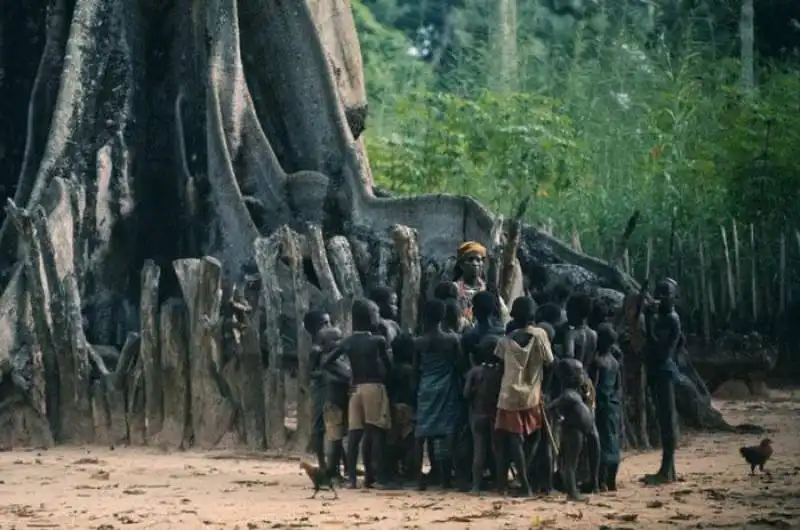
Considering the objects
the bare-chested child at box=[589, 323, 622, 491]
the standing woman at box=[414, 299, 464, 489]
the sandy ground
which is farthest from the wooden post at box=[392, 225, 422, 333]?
the bare-chested child at box=[589, 323, 622, 491]

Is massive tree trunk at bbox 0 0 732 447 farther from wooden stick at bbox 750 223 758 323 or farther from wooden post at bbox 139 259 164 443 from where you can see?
wooden stick at bbox 750 223 758 323

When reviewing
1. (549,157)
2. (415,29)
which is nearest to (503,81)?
(549,157)

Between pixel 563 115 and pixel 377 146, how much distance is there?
3084mm

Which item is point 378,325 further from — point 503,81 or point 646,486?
point 503,81

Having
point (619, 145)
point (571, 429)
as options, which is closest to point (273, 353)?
point (571, 429)

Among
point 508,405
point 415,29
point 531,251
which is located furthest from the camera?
point 415,29

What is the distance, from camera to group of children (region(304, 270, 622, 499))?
12.1 metres

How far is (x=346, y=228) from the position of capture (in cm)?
1772

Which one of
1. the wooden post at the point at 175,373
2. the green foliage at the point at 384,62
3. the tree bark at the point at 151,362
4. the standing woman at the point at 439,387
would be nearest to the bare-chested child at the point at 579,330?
the standing woman at the point at 439,387

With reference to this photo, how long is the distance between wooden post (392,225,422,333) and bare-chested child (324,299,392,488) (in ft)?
7.61

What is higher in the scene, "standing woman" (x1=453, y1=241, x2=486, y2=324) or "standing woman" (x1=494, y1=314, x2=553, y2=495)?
"standing woman" (x1=453, y1=241, x2=486, y2=324)

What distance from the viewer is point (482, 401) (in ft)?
40.5

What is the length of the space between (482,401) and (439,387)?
1.30 ft

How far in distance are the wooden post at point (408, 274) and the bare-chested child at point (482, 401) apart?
9.64 ft
